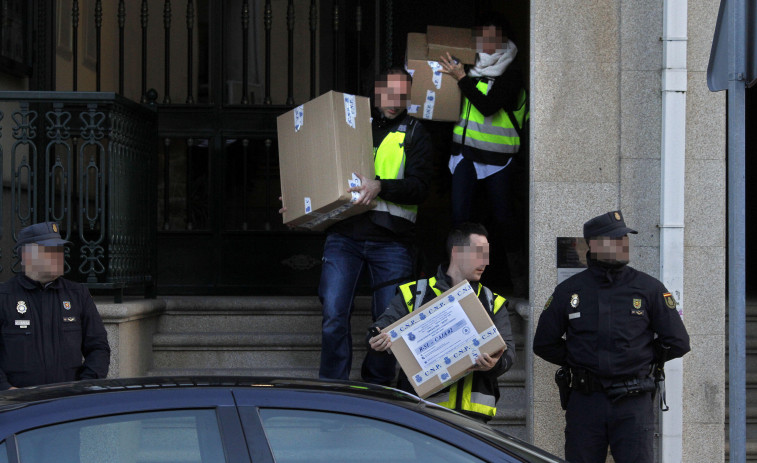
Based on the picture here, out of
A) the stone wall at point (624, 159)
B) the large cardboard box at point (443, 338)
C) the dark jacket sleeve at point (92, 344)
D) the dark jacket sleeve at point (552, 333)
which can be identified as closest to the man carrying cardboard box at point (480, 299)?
the large cardboard box at point (443, 338)

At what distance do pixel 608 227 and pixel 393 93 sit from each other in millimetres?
1728

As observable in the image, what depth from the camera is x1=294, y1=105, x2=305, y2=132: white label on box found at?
6.75 meters

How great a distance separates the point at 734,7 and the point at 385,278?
2.87m

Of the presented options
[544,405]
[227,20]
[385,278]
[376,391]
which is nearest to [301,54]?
[227,20]

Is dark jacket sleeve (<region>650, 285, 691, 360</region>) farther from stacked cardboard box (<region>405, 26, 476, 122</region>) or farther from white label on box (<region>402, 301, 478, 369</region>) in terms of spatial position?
stacked cardboard box (<region>405, 26, 476, 122</region>)

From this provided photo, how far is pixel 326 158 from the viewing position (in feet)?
21.5

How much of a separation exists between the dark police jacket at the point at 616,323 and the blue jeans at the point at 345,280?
1.29 meters

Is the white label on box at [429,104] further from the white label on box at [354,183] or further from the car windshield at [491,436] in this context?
the car windshield at [491,436]

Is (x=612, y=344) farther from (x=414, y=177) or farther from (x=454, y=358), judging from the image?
(x=414, y=177)

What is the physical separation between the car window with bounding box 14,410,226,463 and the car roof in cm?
15

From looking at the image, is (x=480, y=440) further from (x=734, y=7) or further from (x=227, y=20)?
(x=227, y=20)

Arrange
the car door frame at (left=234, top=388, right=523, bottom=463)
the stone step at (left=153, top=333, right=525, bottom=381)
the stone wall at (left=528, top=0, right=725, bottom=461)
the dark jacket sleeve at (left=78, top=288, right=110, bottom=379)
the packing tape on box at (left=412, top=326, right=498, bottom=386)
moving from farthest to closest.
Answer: the stone step at (left=153, top=333, right=525, bottom=381) → the stone wall at (left=528, top=0, right=725, bottom=461) → the dark jacket sleeve at (left=78, top=288, right=110, bottom=379) → the packing tape on box at (left=412, top=326, right=498, bottom=386) → the car door frame at (left=234, top=388, right=523, bottom=463)

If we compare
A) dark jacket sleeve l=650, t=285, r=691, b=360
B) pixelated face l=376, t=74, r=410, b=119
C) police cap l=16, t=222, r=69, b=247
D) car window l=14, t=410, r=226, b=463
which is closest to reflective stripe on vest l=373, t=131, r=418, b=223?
pixelated face l=376, t=74, r=410, b=119

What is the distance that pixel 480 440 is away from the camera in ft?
11.0
